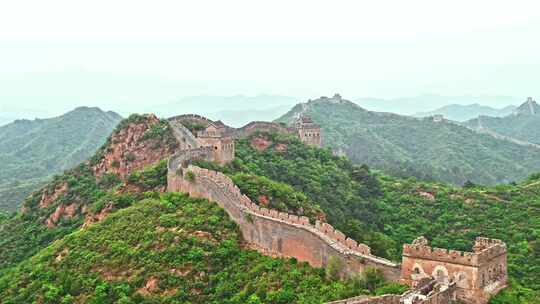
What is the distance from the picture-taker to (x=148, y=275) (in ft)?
110

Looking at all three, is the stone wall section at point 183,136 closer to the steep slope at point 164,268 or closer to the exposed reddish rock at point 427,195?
the steep slope at point 164,268

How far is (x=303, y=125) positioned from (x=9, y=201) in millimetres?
49547

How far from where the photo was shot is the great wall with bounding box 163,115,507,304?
23016mm

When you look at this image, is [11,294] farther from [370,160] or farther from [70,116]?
[70,116]

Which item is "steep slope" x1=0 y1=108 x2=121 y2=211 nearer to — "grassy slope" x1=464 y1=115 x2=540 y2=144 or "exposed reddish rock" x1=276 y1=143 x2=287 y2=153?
"exposed reddish rock" x1=276 y1=143 x2=287 y2=153

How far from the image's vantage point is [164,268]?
110 feet

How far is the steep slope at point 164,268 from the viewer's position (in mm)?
29078

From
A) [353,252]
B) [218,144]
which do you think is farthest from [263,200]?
[353,252]

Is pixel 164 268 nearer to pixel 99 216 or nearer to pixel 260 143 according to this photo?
pixel 99 216

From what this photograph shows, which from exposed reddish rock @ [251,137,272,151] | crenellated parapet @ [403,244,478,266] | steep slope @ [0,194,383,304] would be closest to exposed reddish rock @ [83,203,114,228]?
steep slope @ [0,194,383,304]

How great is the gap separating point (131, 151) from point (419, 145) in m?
91.9

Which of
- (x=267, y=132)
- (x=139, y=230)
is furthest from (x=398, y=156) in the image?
(x=139, y=230)

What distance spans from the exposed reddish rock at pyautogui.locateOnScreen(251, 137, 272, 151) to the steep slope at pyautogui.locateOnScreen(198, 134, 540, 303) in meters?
0.22

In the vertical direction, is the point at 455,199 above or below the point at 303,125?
below
